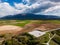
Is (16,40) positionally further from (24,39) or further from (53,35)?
(53,35)

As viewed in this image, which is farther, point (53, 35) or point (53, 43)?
point (53, 35)

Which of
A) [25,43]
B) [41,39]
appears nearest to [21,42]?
[25,43]

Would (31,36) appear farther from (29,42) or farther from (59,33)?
(59,33)

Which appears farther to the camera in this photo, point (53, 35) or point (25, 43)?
point (53, 35)

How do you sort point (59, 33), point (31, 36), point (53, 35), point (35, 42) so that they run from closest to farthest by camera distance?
point (35, 42), point (31, 36), point (53, 35), point (59, 33)

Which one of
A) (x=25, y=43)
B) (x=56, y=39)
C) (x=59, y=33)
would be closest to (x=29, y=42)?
(x=25, y=43)

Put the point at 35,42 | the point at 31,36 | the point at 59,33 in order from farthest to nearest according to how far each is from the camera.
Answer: the point at 59,33, the point at 31,36, the point at 35,42

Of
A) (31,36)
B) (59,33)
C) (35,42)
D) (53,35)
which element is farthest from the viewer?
(59,33)
